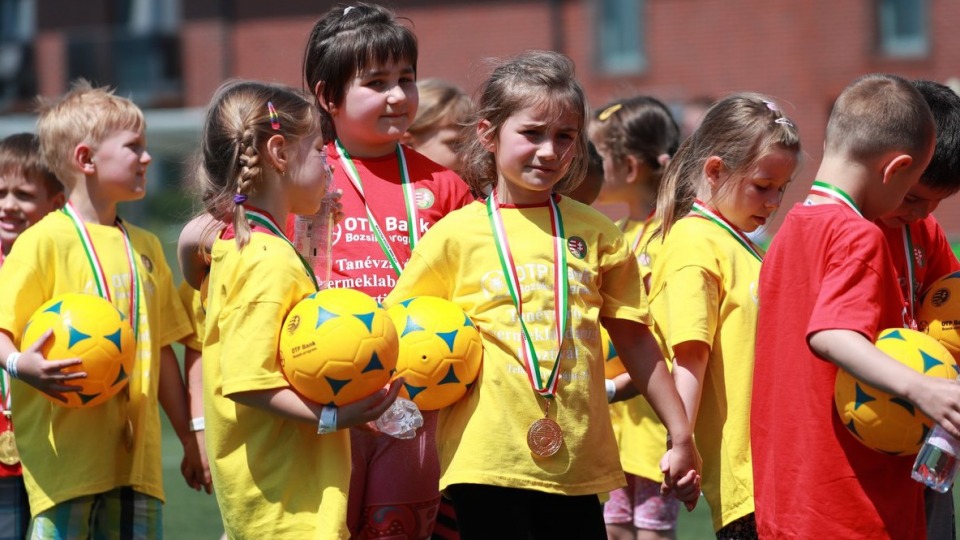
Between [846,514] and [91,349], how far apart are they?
266cm

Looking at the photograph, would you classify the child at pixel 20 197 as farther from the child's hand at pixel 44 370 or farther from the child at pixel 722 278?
the child at pixel 722 278

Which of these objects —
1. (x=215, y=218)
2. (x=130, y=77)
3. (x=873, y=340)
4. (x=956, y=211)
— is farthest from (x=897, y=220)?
(x=130, y=77)

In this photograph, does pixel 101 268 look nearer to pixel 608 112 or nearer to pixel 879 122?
pixel 608 112

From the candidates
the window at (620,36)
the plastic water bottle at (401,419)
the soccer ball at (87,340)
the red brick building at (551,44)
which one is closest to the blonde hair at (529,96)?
the plastic water bottle at (401,419)

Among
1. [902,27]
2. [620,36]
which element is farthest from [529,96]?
[620,36]

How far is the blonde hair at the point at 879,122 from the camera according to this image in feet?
12.2

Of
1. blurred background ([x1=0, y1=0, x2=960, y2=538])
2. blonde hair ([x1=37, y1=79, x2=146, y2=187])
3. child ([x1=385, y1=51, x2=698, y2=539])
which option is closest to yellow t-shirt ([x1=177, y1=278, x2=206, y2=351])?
blonde hair ([x1=37, y1=79, x2=146, y2=187])

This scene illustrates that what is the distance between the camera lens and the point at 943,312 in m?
4.29

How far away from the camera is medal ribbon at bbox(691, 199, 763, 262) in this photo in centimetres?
462

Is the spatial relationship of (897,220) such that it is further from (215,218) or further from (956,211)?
(956,211)

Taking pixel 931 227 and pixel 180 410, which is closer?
pixel 931 227

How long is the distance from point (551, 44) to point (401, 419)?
21587mm

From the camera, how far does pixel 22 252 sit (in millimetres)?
4902

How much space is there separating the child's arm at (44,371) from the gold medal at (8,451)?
882 millimetres
